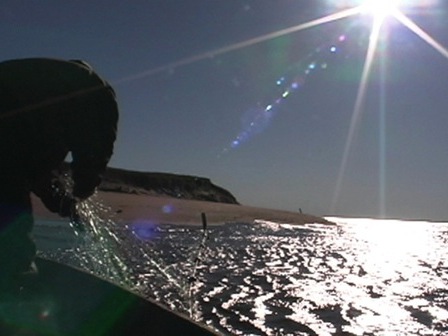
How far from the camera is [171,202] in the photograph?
7119 centimetres

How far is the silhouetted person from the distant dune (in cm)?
3320

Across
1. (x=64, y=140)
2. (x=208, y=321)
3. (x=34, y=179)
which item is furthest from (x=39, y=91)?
(x=208, y=321)

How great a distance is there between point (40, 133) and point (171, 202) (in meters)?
66.1

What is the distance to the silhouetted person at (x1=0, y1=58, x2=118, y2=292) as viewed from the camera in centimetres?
536

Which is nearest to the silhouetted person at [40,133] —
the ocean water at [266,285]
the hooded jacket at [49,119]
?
the hooded jacket at [49,119]

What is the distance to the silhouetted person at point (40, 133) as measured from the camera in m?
5.36

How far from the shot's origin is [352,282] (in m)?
20.6

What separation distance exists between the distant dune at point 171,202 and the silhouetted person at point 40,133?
33200mm

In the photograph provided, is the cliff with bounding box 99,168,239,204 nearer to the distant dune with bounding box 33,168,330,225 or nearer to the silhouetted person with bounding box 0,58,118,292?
the distant dune with bounding box 33,168,330,225

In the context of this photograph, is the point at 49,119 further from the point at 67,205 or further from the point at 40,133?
the point at 67,205

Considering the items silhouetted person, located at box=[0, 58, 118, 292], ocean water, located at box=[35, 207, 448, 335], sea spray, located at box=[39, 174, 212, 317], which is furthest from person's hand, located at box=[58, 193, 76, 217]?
ocean water, located at box=[35, 207, 448, 335]

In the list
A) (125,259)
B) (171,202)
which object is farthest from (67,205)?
(171,202)

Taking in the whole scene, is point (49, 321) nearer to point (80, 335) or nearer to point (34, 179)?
point (80, 335)

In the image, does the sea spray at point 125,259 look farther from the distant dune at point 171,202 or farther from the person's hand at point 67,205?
the distant dune at point 171,202
